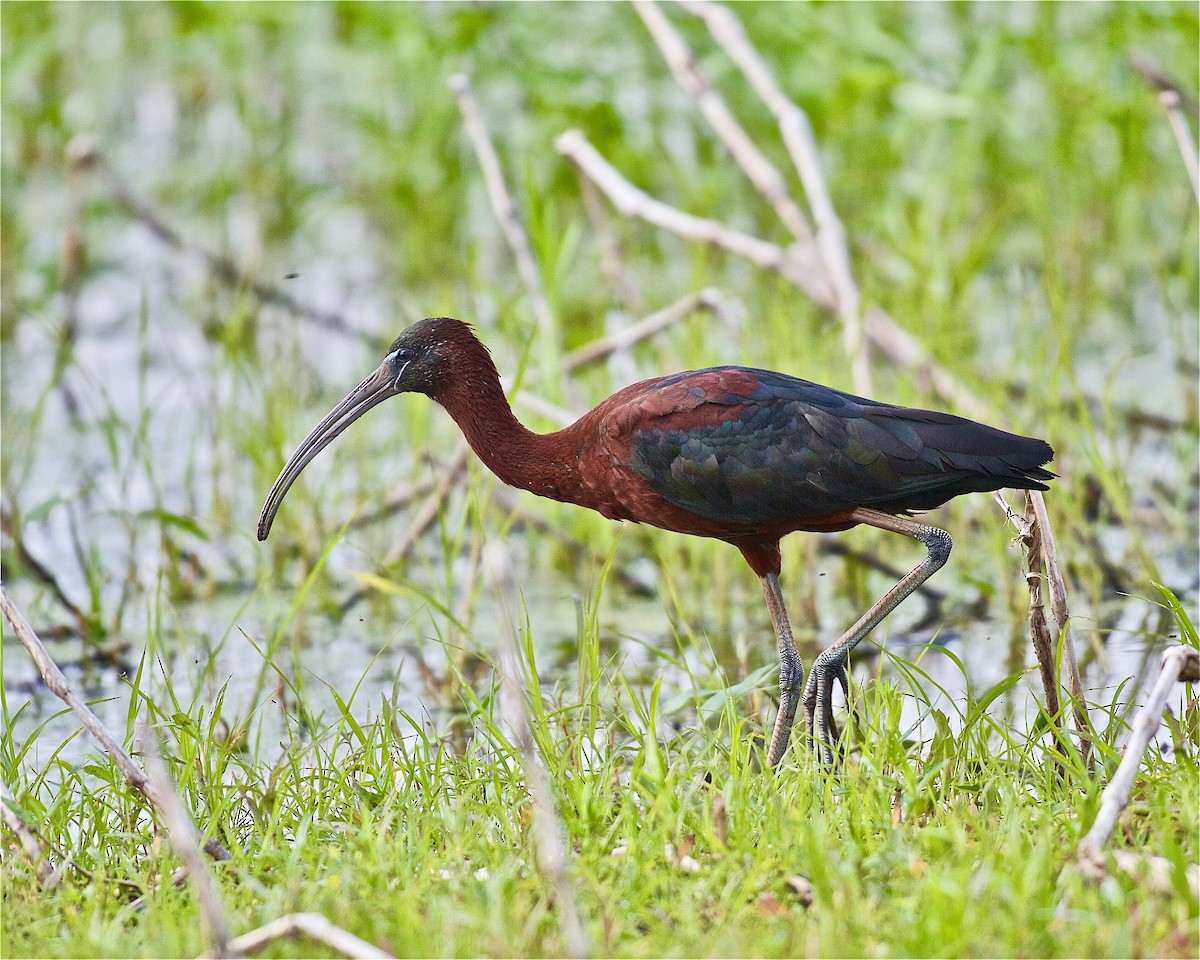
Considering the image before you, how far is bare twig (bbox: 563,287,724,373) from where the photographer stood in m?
5.70

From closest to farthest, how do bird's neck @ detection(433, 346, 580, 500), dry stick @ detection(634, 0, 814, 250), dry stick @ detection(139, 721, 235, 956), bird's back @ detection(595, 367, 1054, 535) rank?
dry stick @ detection(139, 721, 235, 956) → bird's back @ detection(595, 367, 1054, 535) → bird's neck @ detection(433, 346, 580, 500) → dry stick @ detection(634, 0, 814, 250)

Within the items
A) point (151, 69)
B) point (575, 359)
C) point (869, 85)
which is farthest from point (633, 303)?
point (151, 69)

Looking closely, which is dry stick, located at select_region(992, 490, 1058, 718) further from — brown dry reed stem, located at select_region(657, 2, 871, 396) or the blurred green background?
brown dry reed stem, located at select_region(657, 2, 871, 396)

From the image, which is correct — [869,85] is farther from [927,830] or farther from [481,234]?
[927,830]

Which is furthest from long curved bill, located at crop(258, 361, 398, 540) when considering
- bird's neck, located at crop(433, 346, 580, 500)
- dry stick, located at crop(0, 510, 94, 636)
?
dry stick, located at crop(0, 510, 94, 636)

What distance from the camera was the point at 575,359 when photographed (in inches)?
230

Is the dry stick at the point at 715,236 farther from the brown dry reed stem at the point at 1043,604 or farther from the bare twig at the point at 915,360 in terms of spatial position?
the brown dry reed stem at the point at 1043,604

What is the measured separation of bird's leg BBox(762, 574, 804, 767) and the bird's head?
0.98 m

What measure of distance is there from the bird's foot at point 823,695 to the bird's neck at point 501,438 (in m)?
0.75

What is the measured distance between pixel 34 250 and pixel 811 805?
6316 mm

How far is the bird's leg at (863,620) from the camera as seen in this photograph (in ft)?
12.5

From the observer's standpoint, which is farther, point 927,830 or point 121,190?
point 121,190

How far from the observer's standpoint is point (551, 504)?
19.2ft

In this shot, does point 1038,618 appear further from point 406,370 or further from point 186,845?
point 186,845
